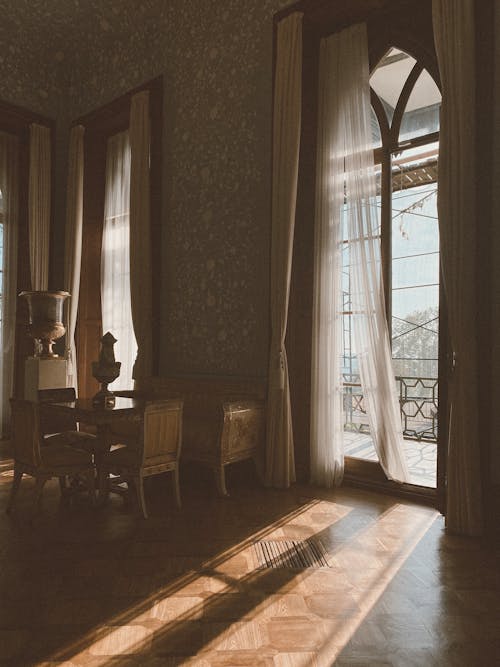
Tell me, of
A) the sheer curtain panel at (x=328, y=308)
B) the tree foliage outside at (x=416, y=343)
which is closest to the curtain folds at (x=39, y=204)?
the sheer curtain panel at (x=328, y=308)

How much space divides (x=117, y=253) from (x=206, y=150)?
177 centimetres

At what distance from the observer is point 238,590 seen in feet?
7.11

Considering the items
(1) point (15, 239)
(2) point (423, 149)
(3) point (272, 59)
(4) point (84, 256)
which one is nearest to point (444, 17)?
(2) point (423, 149)

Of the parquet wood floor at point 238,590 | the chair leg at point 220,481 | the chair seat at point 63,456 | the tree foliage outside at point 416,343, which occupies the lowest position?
the parquet wood floor at point 238,590

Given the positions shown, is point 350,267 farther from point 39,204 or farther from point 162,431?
point 39,204

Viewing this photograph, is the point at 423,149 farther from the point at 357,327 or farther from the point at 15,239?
the point at 15,239

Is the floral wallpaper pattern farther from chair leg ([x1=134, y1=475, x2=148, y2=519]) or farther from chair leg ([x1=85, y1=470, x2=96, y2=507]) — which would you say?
chair leg ([x1=85, y1=470, x2=96, y2=507])

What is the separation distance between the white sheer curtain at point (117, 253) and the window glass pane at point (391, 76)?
2950 mm

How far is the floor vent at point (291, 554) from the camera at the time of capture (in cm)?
243

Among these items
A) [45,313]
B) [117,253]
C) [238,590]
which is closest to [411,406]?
[238,590]

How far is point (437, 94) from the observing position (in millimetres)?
3568

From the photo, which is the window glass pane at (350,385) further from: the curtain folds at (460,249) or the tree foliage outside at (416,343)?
the curtain folds at (460,249)

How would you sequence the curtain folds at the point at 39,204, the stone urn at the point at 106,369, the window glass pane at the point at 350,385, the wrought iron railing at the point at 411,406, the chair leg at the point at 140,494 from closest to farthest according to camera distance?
the chair leg at the point at 140,494 < the stone urn at the point at 106,369 < the window glass pane at the point at 350,385 < the wrought iron railing at the point at 411,406 < the curtain folds at the point at 39,204

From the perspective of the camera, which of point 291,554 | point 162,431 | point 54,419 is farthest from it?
point 54,419
